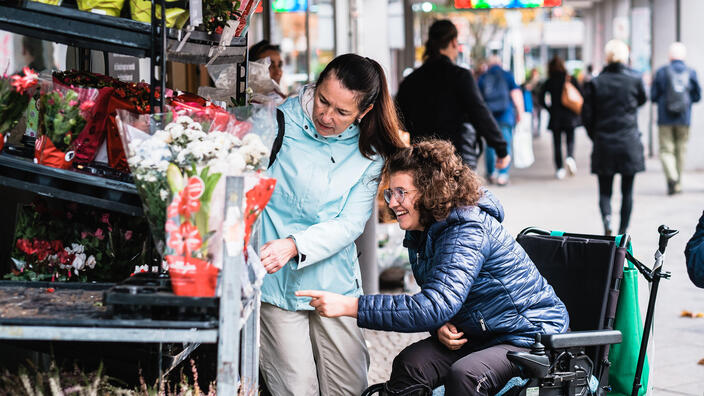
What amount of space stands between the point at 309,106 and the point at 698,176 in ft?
44.0

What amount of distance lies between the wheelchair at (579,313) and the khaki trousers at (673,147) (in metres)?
9.77

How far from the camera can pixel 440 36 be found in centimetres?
689

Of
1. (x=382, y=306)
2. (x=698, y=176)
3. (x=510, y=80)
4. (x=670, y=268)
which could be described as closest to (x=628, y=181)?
(x=670, y=268)

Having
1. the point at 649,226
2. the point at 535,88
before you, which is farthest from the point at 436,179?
the point at 535,88

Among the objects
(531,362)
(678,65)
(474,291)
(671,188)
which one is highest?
(678,65)

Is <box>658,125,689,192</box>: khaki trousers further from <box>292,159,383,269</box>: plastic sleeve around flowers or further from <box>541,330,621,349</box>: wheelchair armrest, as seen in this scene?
<box>541,330,621,349</box>: wheelchair armrest

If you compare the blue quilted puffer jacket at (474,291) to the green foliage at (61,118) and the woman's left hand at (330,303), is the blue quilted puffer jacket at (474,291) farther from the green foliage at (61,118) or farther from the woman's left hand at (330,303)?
the green foliage at (61,118)

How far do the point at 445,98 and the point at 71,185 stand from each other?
428 centimetres

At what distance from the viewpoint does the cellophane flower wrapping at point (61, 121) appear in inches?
114

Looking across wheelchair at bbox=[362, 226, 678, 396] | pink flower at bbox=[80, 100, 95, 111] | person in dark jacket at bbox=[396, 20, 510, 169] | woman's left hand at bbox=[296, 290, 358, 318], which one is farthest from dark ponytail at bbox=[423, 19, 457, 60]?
pink flower at bbox=[80, 100, 95, 111]

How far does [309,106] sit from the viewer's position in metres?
3.46

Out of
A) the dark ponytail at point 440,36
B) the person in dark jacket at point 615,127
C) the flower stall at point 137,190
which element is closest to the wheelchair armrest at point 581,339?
the flower stall at point 137,190

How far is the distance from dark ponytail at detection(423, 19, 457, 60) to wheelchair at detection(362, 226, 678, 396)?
125 inches

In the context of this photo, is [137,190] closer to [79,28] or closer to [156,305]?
[156,305]
